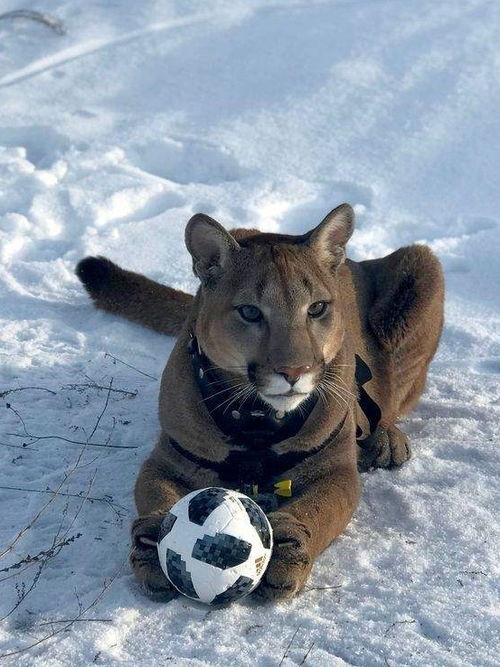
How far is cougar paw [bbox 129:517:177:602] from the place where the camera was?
11.6 feet

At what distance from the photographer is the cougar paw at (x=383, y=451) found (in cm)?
467

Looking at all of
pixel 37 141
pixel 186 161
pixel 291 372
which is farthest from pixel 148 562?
pixel 37 141

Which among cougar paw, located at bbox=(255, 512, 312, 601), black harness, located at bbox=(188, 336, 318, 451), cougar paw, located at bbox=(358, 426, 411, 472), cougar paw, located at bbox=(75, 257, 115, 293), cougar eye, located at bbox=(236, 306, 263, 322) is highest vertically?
cougar eye, located at bbox=(236, 306, 263, 322)

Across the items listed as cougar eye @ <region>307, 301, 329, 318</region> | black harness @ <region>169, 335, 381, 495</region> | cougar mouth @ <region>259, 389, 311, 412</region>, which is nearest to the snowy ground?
black harness @ <region>169, 335, 381, 495</region>

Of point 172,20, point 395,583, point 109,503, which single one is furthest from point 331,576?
point 172,20

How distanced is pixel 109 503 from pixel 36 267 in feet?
8.79

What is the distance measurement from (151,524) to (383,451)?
1375mm

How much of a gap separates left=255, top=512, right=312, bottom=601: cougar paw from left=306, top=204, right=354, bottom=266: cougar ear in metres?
1.20

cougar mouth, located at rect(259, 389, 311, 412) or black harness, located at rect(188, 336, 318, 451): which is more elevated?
cougar mouth, located at rect(259, 389, 311, 412)

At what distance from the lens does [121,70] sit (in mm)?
8820

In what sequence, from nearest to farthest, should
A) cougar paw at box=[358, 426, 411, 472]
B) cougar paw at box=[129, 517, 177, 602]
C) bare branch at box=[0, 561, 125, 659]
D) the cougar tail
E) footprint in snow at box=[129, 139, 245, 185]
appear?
bare branch at box=[0, 561, 125, 659] → cougar paw at box=[129, 517, 177, 602] → cougar paw at box=[358, 426, 411, 472] → the cougar tail → footprint in snow at box=[129, 139, 245, 185]

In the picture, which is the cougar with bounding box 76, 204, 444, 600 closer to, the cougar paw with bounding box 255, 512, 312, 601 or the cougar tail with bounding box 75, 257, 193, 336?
the cougar paw with bounding box 255, 512, 312, 601

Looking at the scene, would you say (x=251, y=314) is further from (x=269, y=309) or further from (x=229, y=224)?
(x=229, y=224)

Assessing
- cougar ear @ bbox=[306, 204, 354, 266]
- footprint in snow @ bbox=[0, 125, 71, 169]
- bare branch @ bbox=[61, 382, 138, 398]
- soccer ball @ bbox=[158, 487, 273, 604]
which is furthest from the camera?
footprint in snow @ bbox=[0, 125, 71, 169]
